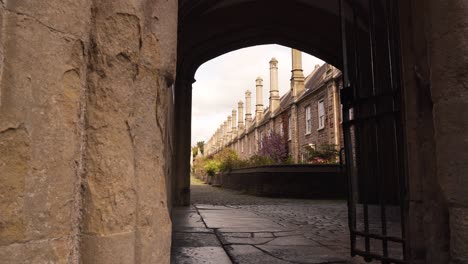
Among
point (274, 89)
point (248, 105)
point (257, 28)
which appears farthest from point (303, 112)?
point (248, 105)

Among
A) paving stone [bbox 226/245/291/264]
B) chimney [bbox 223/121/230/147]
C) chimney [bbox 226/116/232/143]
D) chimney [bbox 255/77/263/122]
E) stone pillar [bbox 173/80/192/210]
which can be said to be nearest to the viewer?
paving stone [bbox 226/245/291/264]

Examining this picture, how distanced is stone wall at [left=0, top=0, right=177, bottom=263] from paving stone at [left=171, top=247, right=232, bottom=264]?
4.43 ft

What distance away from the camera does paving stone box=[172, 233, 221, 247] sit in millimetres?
3217

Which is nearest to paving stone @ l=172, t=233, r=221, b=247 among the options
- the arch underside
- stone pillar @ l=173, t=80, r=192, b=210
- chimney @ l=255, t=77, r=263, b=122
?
stone pillar @ l=173, t=80, r=192, b=210

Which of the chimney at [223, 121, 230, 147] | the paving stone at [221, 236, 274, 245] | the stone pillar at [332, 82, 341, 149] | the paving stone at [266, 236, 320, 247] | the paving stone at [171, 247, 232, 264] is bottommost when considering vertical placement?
the paving stone at [266, 236, 320, 247]

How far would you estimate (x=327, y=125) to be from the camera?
17.4 meters

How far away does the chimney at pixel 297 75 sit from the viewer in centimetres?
2158

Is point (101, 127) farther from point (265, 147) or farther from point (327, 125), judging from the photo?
point (265, 147)

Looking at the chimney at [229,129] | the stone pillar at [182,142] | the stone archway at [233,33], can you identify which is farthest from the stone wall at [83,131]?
the chimney at [229,129]

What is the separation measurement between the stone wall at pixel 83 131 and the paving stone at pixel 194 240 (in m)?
2.00

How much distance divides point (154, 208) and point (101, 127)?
32 cm

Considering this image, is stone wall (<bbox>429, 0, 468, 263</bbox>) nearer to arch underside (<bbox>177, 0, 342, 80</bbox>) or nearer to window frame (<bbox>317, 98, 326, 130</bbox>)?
arch underside (<bbox>177, 0, 342, 80</bbox>)

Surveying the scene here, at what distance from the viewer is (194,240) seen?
343cm

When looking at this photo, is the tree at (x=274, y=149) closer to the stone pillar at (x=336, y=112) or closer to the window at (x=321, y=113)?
the window at (x=321, y=113)
